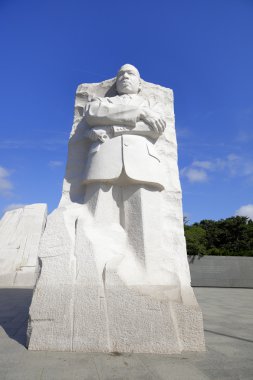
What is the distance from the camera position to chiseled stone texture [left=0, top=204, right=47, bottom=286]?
8.73 meters

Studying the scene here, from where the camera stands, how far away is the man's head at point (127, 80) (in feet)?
13.0

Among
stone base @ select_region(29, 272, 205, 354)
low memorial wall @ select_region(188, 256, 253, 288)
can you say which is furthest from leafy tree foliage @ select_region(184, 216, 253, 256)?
stone base @ select_region(29, 272, 205, 354)

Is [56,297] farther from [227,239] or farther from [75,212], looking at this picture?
[227,239]

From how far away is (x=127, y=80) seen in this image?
13.0ft

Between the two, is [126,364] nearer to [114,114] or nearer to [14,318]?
[14,318]

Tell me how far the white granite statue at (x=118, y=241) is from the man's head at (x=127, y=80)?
1cm

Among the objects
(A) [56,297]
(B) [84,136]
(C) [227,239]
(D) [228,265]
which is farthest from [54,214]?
(C) [227,239]

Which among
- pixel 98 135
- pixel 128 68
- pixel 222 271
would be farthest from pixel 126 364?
pixel 222 271

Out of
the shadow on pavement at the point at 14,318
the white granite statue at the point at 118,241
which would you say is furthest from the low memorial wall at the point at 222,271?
the white granite statue at the point at 118,241

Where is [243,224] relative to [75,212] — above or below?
above

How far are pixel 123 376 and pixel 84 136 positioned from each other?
2.75 metres

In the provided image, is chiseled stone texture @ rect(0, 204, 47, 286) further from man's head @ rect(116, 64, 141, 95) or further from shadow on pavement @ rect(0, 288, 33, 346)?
man's head @ rect(116, 64, 141, 95)

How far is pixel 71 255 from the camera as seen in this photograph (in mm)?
3020

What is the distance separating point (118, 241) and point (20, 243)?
7.05m
